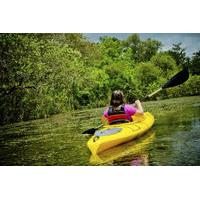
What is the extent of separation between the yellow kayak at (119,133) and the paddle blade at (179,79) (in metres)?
0.50

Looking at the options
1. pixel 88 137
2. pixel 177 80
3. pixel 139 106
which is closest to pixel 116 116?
pixel 139 106

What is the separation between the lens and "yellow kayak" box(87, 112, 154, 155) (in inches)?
329

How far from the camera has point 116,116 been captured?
342 inches

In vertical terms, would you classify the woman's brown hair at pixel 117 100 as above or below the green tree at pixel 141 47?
below

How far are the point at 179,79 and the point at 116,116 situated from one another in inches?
39.8

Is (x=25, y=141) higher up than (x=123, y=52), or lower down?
lower down

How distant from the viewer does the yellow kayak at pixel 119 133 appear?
27.5 ft

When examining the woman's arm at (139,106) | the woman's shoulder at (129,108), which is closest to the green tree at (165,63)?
the woman's arm at (139,106)

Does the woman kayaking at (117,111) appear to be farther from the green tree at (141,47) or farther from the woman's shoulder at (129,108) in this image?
the green tree at (141,47)

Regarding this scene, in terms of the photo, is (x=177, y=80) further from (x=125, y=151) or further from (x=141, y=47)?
(x=125, y=151)
